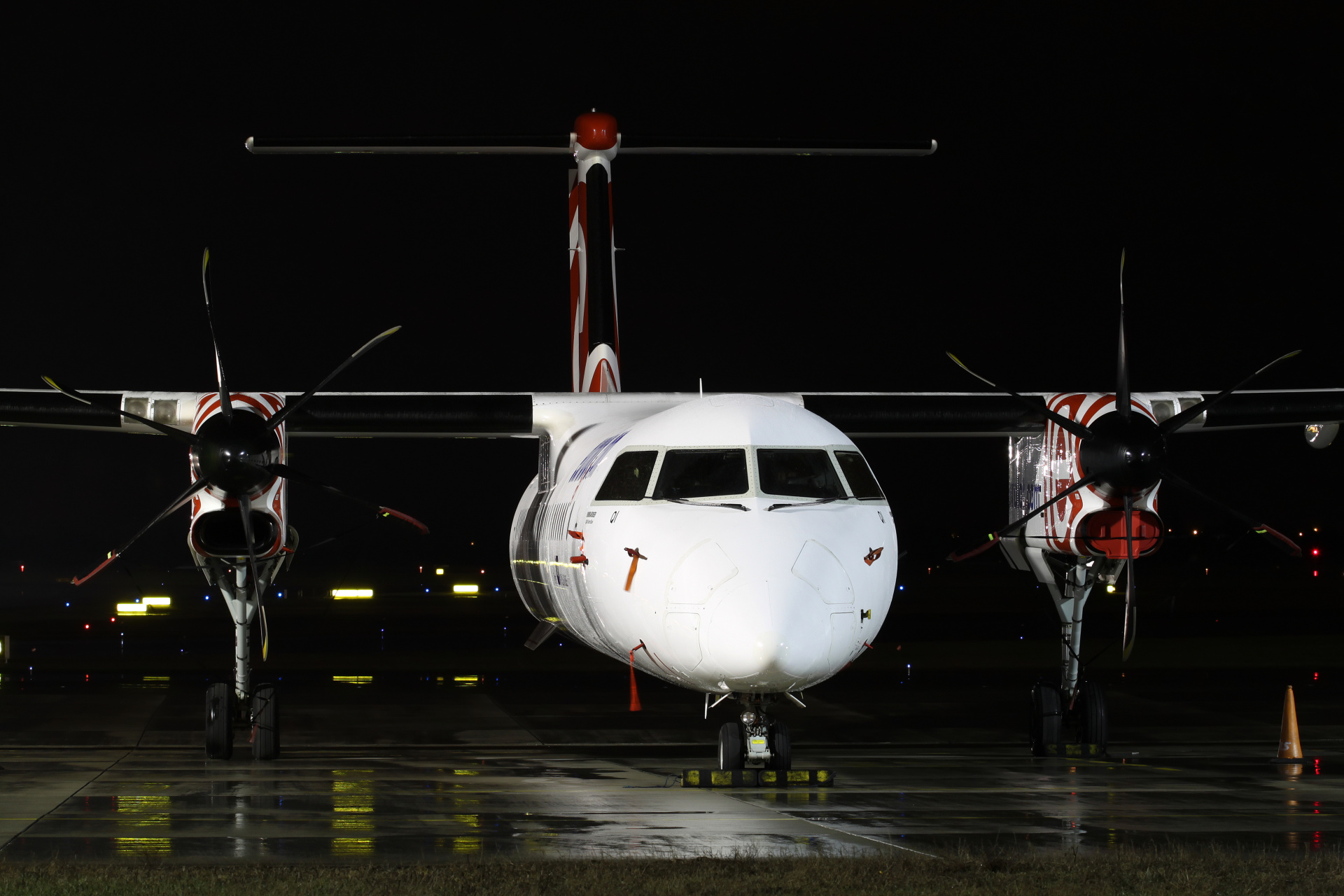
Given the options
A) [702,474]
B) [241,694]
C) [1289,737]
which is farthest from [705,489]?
[1289,737]

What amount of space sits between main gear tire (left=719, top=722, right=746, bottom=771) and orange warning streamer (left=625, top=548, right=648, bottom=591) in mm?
1452

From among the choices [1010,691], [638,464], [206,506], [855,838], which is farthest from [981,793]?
[1010,691]

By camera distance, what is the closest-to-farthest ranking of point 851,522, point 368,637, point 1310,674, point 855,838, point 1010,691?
point 855,838 → point 851,522 → point 1010,691 → point 1310,674 → point 368,637

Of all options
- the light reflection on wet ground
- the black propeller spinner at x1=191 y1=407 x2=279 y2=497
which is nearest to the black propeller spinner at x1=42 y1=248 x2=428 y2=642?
the black propeller spinner at x1=191 y1=407 x2=279 y2=497

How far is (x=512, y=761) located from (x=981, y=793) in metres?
4.56

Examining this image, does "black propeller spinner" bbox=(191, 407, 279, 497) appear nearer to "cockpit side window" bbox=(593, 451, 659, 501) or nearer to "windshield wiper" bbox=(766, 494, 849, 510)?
"cockpit side window" bbox=(593, 451, 659, 501)

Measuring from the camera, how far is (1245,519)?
44.0 ft

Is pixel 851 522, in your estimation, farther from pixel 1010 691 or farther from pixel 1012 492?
pixel 1010 691

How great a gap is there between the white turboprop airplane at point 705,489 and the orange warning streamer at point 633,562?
2cm

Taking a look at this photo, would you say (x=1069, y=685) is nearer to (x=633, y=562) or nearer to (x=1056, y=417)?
(x=1056, y=417)

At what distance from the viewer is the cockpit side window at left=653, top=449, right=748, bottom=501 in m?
10.3

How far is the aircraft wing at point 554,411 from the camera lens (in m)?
14.8

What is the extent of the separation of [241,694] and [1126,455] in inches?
343

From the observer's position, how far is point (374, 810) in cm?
1071
